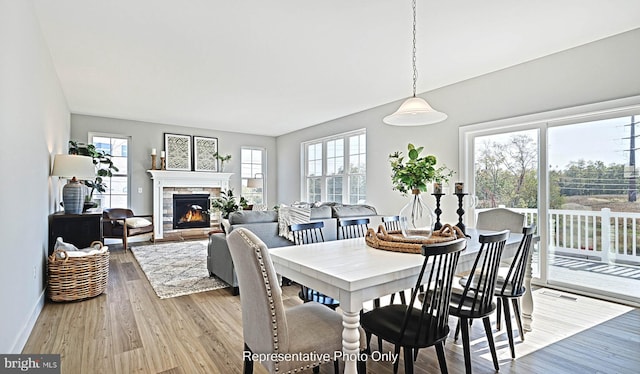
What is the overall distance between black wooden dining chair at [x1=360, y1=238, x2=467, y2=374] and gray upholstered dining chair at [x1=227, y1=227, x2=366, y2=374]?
23cm

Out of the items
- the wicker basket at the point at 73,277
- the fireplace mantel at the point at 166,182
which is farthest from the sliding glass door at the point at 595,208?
the fireplace mantel at the point at 166,182

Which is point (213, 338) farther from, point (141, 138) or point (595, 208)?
point (141, 138)

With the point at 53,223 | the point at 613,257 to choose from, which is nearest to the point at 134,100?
the point at 53,223

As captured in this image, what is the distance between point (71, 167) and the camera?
3811mm

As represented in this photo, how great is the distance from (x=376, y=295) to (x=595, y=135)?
355cm

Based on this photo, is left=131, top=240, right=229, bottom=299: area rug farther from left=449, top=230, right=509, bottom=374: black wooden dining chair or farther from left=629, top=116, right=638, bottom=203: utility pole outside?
left=629, top=116, right=638, bottom=203: utility pole outside

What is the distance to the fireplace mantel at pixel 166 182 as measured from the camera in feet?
23.6

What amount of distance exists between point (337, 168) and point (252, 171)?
2836 millimetres

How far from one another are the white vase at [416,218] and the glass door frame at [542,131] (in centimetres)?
231

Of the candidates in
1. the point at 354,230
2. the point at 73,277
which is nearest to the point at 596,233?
the point at 354,230

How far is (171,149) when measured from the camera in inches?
298

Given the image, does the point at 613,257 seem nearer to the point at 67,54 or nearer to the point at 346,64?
the point at 346,64

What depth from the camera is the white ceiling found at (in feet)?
9.13

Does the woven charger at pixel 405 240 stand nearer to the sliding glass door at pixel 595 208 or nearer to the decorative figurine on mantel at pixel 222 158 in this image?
the sliding glass door at pixel 595 208
